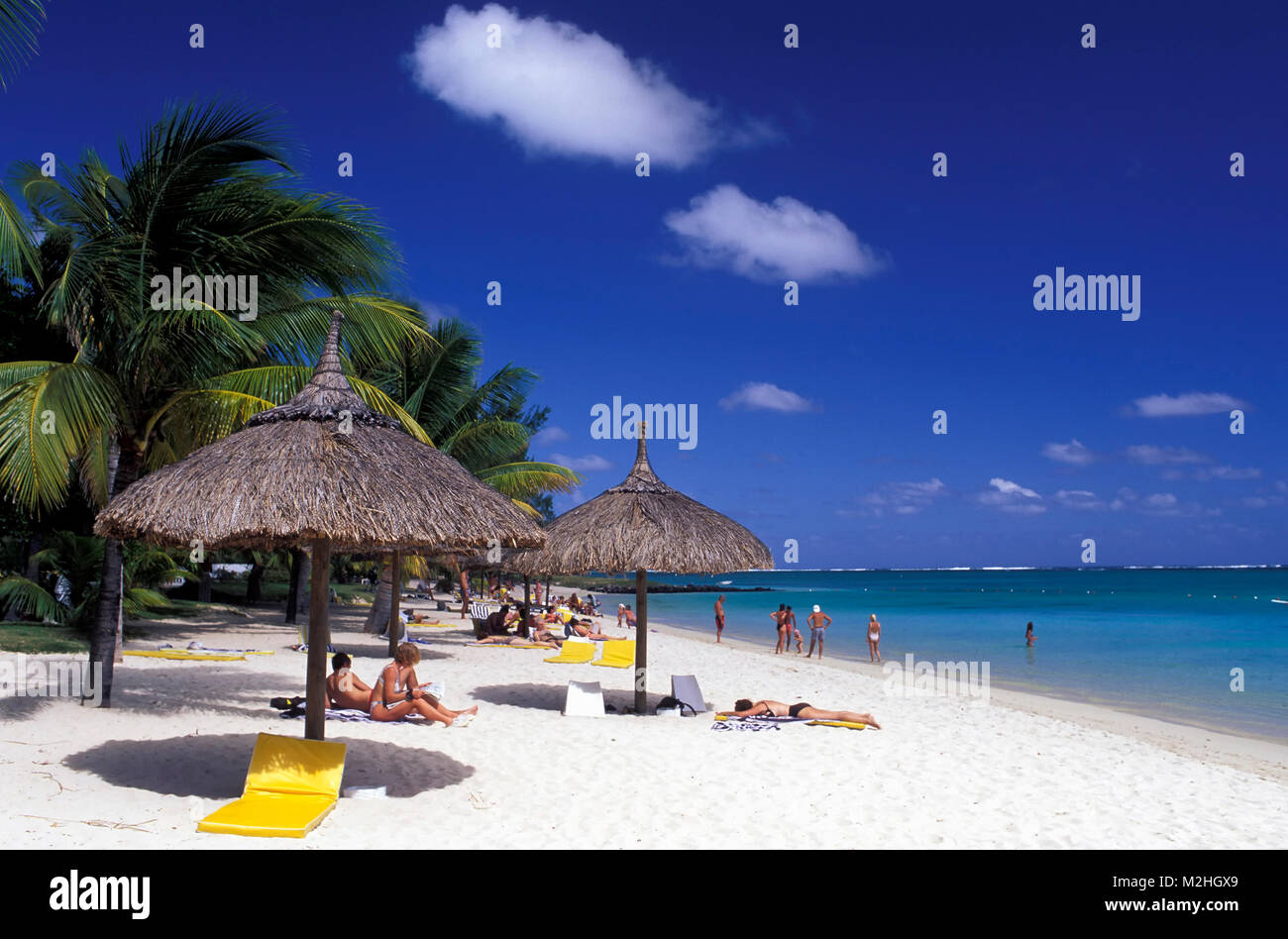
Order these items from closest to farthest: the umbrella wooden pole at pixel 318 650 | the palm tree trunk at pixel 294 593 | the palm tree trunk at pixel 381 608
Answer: the umbrella wooden pole at pixel 318 650 → the palm tree trunk at pixel 381 608 → the palm tree trunk at pixel 294 593

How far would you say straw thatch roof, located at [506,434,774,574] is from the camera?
915 centimetres

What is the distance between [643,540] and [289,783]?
4639 mm

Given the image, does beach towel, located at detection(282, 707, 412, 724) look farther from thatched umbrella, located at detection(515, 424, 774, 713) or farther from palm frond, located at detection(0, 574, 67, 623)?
palm frond, located at detection(0, 574, 67, 623)

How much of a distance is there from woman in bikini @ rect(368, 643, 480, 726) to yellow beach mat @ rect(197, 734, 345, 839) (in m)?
2.27

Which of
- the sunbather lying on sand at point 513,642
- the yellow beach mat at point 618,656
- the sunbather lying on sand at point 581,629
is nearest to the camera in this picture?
the yellow beach mat at point 618,656

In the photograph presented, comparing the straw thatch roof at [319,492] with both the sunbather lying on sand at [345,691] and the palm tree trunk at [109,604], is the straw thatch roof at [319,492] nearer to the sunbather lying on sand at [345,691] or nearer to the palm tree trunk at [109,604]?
the sunbather lying on sand at [345,691]

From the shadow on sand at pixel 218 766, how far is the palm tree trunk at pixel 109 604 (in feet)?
5.18

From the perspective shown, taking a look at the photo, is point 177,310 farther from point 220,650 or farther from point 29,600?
point 29,600

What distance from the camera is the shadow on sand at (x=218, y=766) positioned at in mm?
5914

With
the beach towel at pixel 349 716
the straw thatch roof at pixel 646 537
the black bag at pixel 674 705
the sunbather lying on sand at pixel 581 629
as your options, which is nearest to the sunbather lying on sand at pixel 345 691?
the beach towel at pixel 349 716

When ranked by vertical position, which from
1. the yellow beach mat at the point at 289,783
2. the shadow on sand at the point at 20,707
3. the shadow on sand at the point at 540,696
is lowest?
the shadow on sand at the point at 540,696

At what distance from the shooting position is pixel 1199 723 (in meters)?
12.8

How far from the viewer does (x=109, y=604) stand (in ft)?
27.6

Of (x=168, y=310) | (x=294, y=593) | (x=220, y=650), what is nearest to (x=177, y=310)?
(x=168, y=310)
